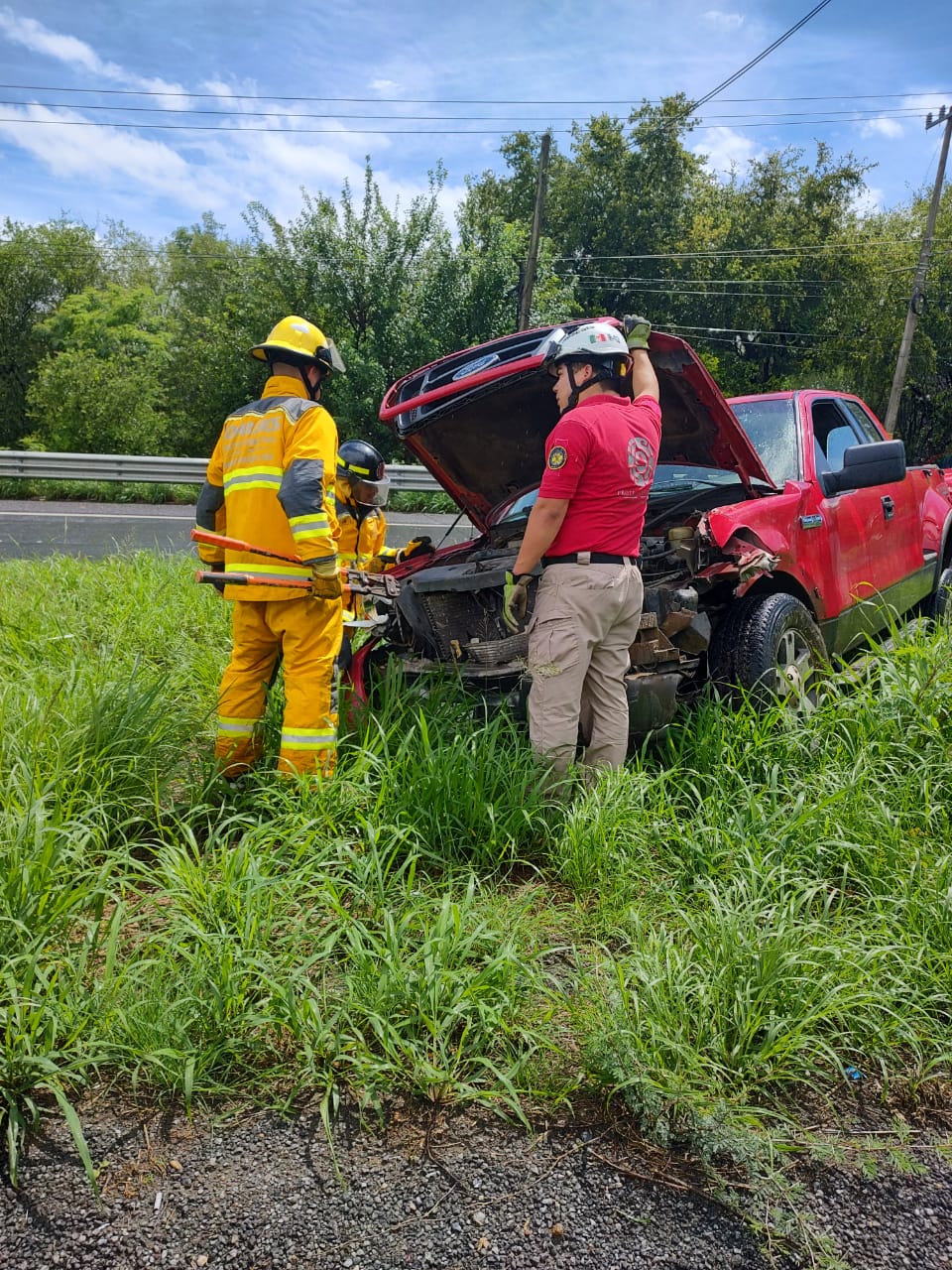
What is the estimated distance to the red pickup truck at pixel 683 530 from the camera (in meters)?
3.74

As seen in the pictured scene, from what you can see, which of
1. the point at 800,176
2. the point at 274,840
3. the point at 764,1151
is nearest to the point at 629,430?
the point at 274,840

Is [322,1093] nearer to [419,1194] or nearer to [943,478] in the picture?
[419,1194]

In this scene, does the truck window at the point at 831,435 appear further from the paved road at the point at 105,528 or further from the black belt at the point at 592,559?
the paved road at the point at 105,528

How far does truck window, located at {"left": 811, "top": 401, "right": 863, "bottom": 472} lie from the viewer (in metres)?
4.69

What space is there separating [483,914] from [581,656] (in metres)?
1.11

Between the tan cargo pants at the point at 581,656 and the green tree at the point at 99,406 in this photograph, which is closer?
the tan cargo pants at the point at 581,656

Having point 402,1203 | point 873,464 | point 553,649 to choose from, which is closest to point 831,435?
point 873,464

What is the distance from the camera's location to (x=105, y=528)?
1062 centimetres

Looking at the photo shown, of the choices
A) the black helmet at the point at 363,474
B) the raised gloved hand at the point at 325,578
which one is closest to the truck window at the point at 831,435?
the black helmet at the point at 363,474

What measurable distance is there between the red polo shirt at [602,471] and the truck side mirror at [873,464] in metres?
1.15

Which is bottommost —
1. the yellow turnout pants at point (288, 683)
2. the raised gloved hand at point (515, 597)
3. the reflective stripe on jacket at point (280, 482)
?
Answer: the yellow turnout pants at point (288, 683)

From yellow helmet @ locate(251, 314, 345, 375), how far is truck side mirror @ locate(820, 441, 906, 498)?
2346mm

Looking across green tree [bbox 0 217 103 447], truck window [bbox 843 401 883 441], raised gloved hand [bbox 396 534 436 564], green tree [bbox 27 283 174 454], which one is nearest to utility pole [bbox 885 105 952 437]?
green tree [bbox 27 283 174 454]

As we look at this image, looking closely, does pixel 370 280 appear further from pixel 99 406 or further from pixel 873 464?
pixel 873 464
